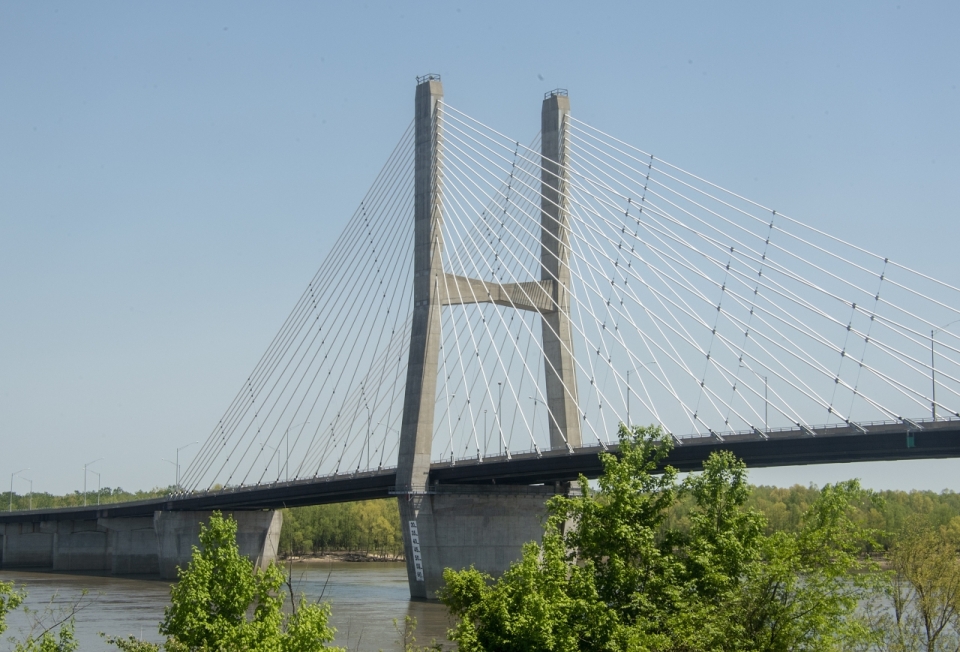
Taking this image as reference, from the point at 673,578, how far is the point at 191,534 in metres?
64.0

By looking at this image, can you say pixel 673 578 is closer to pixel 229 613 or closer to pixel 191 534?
pixel 229 613

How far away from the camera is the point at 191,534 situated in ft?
255

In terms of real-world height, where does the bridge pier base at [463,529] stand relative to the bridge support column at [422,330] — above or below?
below

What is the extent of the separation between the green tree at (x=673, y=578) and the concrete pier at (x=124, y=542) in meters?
47.5

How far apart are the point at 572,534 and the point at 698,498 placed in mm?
2260

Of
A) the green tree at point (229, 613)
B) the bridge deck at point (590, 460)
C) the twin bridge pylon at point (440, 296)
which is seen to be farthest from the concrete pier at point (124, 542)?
the green tree at point (229, 613)

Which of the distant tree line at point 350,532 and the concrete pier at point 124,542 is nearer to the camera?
the concrete pier at point 124,542

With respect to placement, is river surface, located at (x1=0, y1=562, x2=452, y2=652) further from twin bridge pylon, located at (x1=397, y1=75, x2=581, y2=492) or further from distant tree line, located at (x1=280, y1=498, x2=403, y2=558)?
distant tree line, located at (x1=280, y1=498, x2=403, y2=558)

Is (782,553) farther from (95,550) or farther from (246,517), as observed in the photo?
(95,550)

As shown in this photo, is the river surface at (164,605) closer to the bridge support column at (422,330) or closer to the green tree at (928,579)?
the bridge support column at (422,330)

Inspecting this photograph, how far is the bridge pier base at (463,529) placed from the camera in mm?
54062

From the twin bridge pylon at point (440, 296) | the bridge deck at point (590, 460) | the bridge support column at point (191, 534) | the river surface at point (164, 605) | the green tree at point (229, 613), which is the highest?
the twin bridge pylon at point (440, 296)

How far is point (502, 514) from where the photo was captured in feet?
186

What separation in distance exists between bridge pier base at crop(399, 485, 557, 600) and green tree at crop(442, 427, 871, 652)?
33.2 metres
